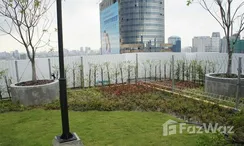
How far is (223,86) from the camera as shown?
5.34 m

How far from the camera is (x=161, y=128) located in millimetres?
3412

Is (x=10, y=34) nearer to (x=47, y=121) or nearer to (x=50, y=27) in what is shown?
(x=50, y=27)

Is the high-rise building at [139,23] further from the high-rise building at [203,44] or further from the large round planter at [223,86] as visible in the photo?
the large round planter at [223,86]

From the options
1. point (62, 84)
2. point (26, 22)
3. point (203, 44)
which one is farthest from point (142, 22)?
point (62, 84)

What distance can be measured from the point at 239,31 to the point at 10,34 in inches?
264

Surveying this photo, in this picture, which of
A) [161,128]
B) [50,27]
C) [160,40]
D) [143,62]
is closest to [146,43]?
[160,40]

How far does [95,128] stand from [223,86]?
3798 mm

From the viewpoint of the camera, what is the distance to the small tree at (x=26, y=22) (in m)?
5.69

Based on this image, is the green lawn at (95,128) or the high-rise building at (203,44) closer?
the green lawn at (95,128)

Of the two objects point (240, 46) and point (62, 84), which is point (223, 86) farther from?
point (62, 84)

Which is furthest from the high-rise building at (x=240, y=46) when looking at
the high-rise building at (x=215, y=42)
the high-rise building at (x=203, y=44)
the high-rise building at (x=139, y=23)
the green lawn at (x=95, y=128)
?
the high-rise building at (x=139, y=23)

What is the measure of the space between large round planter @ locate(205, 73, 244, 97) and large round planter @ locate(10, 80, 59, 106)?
460 cm

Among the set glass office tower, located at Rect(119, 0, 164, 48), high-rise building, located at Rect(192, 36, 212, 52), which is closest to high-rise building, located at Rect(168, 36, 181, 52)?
glass office tower, located at Rect(119, 0, 164, 48)

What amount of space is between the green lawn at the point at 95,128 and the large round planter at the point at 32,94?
1.73ft
